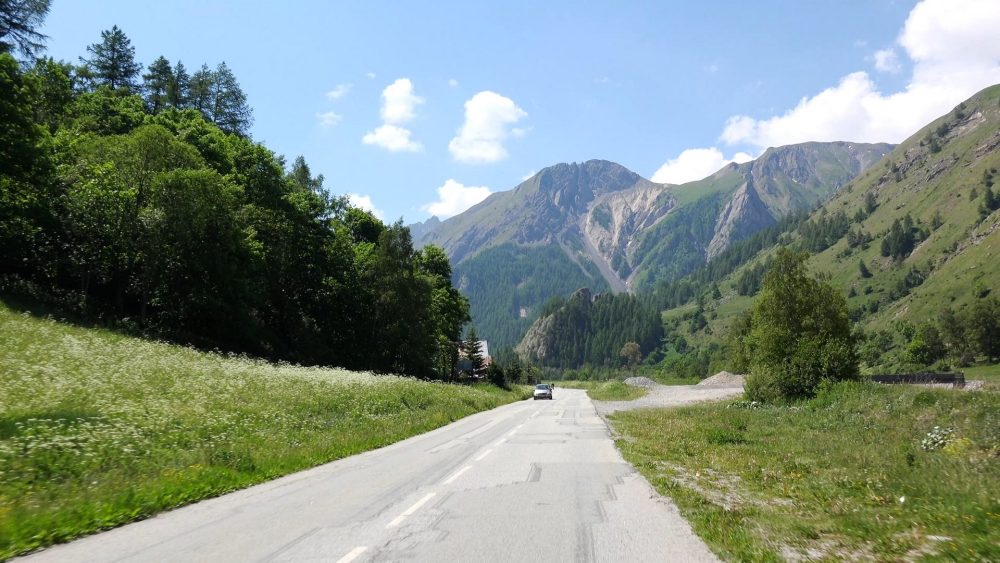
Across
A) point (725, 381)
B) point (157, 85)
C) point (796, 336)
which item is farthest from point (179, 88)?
point (725, 381)

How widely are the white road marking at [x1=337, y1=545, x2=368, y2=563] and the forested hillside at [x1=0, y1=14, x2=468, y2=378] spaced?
3139 cm

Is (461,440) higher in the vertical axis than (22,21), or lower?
lower

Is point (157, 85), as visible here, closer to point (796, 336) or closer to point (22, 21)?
point (22, 21)

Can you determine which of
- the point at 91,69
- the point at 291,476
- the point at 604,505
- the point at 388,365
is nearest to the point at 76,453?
the point at 291,476

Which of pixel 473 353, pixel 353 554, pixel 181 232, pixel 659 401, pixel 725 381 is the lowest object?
pixel 725 381

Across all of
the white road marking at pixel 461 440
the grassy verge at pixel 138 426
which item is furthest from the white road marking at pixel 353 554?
the white road marking at pixel 461 440

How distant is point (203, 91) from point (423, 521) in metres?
70.9

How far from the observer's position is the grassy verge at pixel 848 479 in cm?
684

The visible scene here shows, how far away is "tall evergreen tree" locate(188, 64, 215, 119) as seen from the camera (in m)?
65.0

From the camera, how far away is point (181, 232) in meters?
35.4

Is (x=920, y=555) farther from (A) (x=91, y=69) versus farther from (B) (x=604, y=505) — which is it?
(A) (x=91, y=69)

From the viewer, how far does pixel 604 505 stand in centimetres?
924

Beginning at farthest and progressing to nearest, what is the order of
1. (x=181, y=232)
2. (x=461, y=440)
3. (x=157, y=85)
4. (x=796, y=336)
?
(x=157, y=85)
(x=796, y=336)
(x=181, y=232)
(x=461, y=440)

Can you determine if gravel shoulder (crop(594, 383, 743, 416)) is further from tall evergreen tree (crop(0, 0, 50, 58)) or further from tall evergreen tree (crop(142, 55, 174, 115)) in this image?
tall evergreen tree (crop(142, 55, 174, 115))
